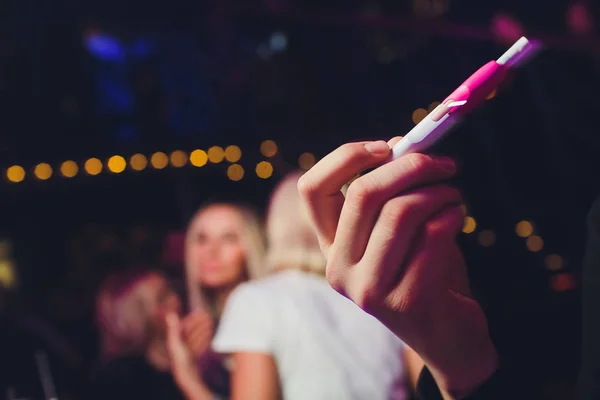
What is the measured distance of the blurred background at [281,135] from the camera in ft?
11.5

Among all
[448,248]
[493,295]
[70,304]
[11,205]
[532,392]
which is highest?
[11,205]

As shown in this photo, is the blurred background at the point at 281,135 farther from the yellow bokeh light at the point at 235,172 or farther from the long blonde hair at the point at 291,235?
the long blonde hair at the point at 291,235

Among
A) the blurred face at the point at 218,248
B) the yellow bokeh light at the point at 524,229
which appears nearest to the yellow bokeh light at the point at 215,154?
the blurred face at the point at 218,248

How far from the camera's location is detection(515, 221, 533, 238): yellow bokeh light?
11.8 ft

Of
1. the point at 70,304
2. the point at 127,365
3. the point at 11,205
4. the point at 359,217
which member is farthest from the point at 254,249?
the point at 11,205

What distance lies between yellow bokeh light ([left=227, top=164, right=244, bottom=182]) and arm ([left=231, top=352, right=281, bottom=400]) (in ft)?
8.64

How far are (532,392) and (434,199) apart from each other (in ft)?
1.23

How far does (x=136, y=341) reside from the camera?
257 centimetres

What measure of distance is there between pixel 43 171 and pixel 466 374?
3491mm

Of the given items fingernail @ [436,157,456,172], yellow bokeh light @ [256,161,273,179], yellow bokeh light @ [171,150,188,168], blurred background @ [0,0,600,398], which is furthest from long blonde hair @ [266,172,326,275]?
yellow bokeh light @ [171,150,188,168]

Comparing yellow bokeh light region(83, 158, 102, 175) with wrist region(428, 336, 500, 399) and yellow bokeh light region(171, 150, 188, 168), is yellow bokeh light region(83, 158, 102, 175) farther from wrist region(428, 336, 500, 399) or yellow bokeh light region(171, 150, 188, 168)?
wrist region(428, 336, 500, 399)

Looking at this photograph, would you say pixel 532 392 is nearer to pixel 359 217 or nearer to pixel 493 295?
pixel 359 217

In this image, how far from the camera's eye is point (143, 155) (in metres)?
3.96

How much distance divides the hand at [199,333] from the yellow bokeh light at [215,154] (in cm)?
165
